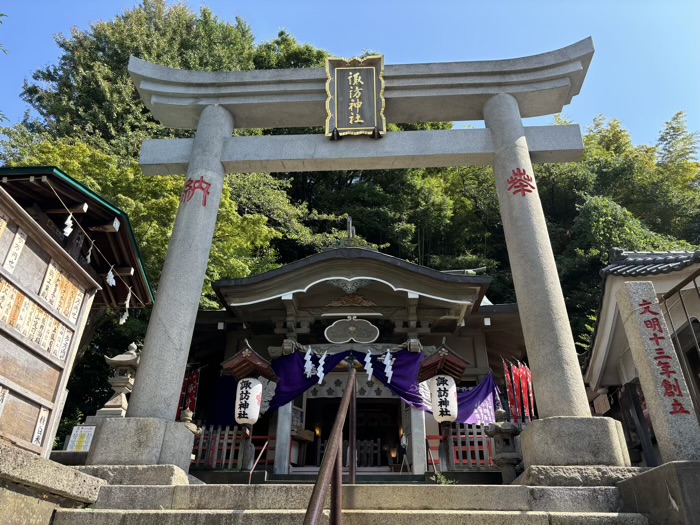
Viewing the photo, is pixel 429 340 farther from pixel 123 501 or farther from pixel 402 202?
pixel 402 202

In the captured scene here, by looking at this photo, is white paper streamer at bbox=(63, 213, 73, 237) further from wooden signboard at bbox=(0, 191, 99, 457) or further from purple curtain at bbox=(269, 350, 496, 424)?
purple curtain at bbox=(269, 350, 496, 424)

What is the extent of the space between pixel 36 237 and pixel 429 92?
618 cm

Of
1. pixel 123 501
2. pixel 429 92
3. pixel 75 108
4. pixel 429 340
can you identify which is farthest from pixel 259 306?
pixel 75 108

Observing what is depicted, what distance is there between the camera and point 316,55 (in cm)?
2784

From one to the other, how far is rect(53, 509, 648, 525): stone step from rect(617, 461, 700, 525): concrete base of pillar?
19 cm

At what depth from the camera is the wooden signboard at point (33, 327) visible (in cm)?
595

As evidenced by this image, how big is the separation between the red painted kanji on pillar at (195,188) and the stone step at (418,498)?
153 inches

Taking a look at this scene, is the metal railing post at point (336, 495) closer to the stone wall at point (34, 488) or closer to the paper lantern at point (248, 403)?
the stone wall at point (34, 488)

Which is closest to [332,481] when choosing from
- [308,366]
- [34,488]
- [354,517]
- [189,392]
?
[354,517]

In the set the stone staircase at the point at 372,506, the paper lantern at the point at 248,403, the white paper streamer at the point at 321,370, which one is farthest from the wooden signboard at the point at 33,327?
the white paper streamer at the point at 321,370

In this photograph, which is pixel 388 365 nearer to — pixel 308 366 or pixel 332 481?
pixel 308 366

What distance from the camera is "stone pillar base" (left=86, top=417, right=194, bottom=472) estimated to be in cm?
495

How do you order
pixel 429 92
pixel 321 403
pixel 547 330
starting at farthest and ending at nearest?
1. pixel 321 403
2. pixel 429 92
3. pixel 547 330

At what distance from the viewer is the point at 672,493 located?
3.08 metres
